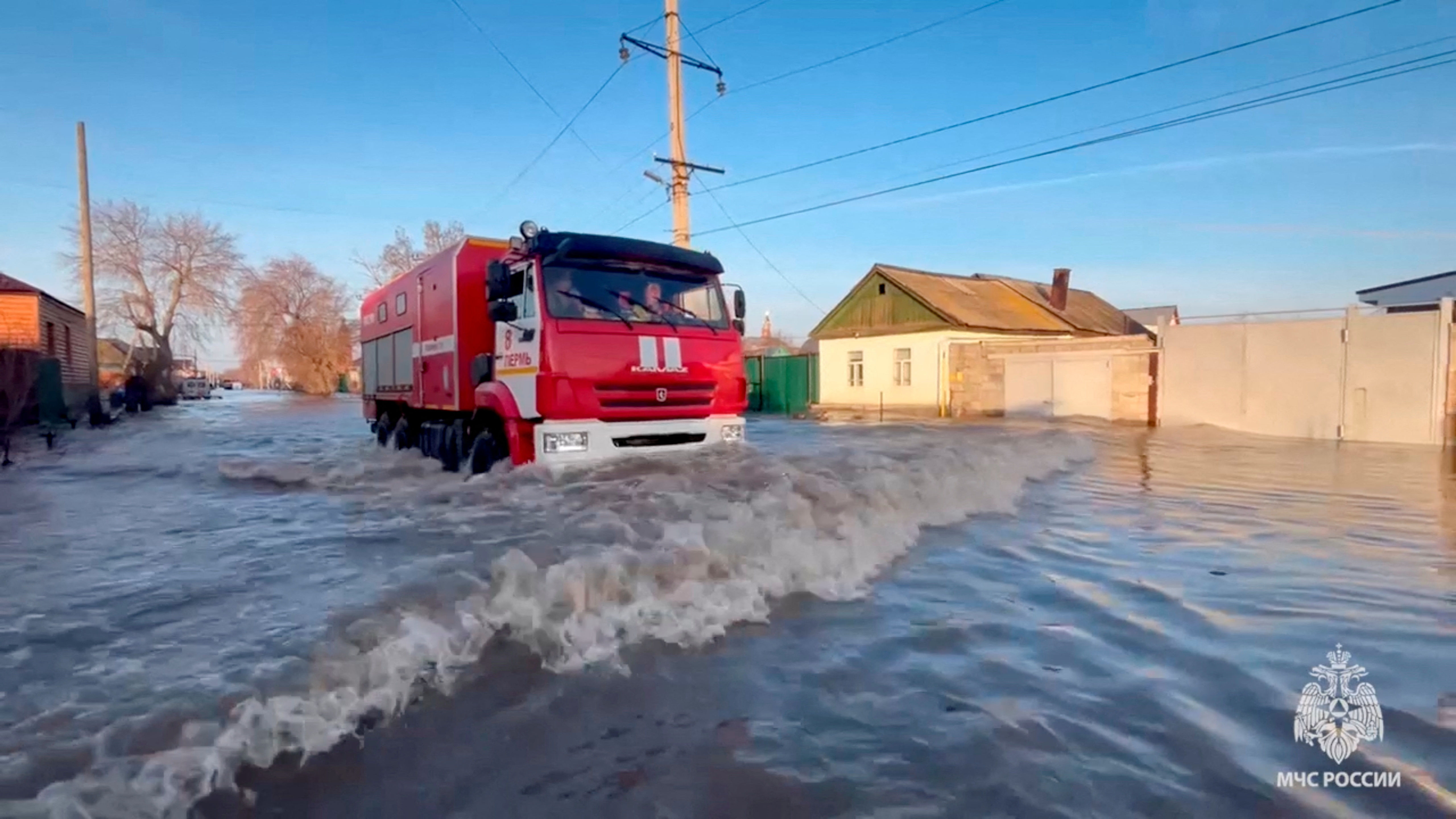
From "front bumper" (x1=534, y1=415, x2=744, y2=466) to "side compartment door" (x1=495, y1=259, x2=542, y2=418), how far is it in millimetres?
349

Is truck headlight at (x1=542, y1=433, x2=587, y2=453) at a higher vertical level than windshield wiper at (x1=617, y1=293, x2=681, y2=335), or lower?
lower

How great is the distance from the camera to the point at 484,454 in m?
8.23

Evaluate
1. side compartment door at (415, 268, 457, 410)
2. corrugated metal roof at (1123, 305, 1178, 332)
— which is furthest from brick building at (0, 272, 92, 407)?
corrugated metal roof at (1123, 305, 1178, 332)

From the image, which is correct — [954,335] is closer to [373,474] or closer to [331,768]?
[373,474]

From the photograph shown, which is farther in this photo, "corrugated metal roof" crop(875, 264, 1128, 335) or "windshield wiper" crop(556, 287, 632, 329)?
"corrugated metal roof" crop(875, 264, 1128, 335)

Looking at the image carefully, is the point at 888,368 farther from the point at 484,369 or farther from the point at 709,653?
the point at 709,653

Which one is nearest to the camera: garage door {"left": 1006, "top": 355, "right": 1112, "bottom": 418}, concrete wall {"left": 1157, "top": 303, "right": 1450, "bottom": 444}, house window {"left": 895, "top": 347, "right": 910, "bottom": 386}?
concrete wall {"left": 1157, "top": 303, "right": 1450, "bottom": 444}

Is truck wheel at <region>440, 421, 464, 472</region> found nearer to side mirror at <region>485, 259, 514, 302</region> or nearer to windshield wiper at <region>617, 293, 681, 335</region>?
side mirror at <region>485, 259, 514, 302</region>

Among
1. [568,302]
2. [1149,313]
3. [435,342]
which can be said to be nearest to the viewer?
[568,302]

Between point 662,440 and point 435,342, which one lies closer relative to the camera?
point 662,440

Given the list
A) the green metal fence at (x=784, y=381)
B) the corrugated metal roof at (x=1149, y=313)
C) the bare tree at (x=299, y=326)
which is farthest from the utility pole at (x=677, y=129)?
the bare tree at (x=299, y=326)

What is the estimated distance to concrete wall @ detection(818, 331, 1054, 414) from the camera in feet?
95.1

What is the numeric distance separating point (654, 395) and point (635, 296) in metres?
1.04

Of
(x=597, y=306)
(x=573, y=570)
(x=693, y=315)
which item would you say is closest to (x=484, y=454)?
(x=597, y=306)
